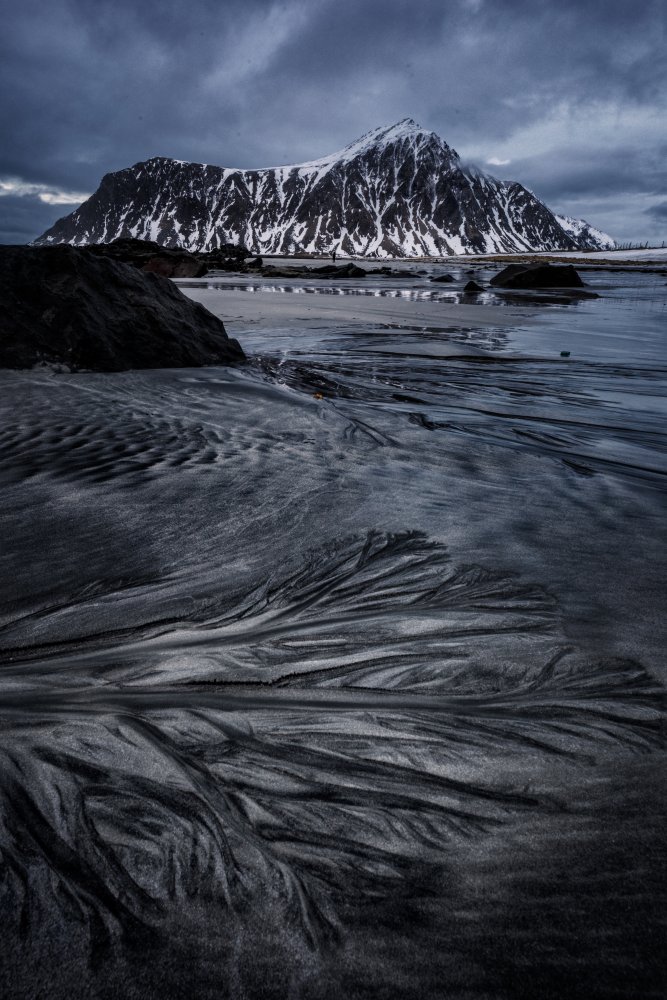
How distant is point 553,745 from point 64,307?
5039mm

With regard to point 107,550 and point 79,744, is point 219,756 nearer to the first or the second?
point 79,744

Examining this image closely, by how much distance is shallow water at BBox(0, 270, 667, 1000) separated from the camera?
2.10 ft

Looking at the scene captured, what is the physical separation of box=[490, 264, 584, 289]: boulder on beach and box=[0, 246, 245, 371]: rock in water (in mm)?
20382

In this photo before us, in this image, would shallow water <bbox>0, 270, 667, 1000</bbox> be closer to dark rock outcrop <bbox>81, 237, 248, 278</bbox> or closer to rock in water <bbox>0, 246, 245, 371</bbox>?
rock in water <bbox>0, 246, 245, 371</bbox>

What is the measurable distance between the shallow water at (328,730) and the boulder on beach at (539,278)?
2289 centimetres

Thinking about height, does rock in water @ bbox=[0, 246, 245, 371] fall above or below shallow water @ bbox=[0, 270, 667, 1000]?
above

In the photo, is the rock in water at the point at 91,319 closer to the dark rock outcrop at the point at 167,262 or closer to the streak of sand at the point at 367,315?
the streak of sand at the point at 367,315

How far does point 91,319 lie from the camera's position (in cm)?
477

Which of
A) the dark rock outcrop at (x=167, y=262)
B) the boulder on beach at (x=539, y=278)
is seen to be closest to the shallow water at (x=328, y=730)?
the dark rock outcrop at (x=167, y=262)

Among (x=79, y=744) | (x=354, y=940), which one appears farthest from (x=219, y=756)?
(x=354, y=940)

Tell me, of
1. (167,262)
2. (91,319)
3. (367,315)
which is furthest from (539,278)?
(91,319)

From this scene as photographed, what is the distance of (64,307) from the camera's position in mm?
4723

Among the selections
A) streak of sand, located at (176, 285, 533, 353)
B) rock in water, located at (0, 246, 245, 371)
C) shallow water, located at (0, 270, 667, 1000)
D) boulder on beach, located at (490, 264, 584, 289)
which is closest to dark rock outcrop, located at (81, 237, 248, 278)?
streak of sand, located at (176, 285, 533, 353)

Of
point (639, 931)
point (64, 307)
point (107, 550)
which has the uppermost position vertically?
point (64, 307)
